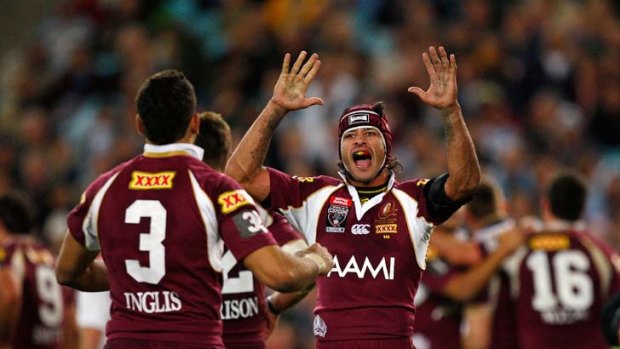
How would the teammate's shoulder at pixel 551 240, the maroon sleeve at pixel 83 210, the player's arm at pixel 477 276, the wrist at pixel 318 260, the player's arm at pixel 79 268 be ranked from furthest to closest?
1. the teammate's shoulder at pixel 551 240
2. the player's arm at pixel 477 276
3. the player's arm at pixel 79 268
4. the maroon sleeve at pixel 83 210
5. the wrist at pixel 318 260

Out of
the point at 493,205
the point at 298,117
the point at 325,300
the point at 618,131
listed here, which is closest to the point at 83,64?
the point at 298,117

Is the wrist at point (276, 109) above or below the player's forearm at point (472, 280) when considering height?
above

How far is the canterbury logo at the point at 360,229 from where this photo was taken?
24.4 ft

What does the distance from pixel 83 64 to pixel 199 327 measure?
1328cm

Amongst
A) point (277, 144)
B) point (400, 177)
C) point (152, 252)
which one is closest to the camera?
point (152, 252)

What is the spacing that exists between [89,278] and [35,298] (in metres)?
3.58

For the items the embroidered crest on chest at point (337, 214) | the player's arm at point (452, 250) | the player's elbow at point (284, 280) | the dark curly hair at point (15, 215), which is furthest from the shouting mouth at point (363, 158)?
the dark curly hair at point (15, 215)

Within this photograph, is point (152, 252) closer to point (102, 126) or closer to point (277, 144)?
point (277, 144)

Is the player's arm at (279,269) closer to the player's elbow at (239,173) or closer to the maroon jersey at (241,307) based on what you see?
the player's elbow at (239,173)

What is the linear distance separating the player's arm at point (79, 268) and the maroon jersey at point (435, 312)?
374 centimetres

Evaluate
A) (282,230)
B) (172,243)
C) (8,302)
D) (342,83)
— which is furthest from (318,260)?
(342,83)

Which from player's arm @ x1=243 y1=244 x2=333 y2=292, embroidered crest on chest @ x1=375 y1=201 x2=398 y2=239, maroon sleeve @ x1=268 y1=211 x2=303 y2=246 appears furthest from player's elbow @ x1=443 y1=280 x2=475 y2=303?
player's arm @ x1=243 y1=244 x2=333 y2=292

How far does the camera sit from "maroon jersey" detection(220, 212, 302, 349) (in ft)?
26.0

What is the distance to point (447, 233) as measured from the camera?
10.2m
